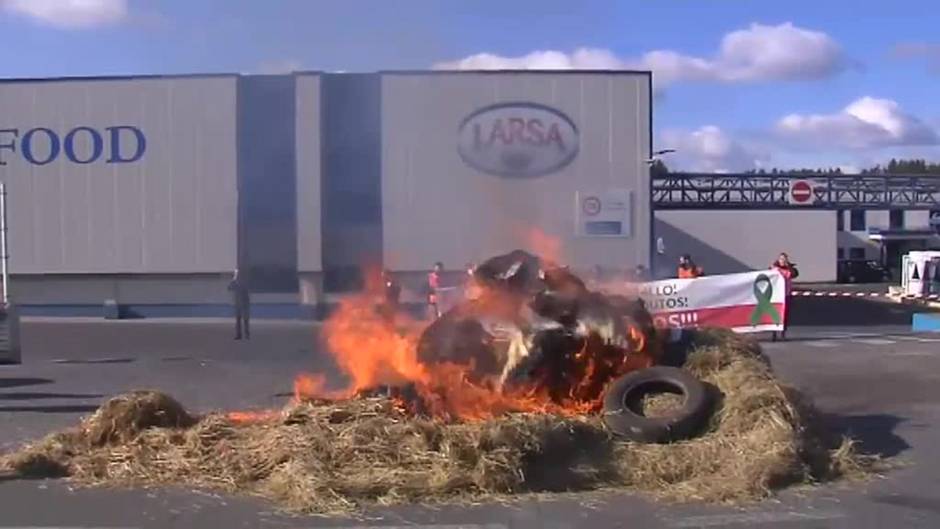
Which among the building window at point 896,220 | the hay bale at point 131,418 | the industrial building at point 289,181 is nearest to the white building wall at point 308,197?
the industrial building at point 289,181

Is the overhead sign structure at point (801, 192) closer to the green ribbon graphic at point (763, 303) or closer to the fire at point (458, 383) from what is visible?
the green ribbon graphic at point (763, 303)

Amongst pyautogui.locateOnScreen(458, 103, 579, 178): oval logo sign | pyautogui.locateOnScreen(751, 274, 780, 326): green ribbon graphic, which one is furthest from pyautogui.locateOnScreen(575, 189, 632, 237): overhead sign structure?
pyautogui.locateOnScreen(751, 274, 780, 326): green ribbon graphic

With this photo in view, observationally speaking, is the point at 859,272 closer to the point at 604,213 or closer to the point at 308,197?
the point at 604,213

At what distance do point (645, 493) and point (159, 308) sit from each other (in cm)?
2318

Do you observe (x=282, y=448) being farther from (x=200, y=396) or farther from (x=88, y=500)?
(x=200, y=396)

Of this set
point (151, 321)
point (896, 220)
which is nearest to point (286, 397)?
point (151, 321)

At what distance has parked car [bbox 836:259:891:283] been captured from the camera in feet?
200

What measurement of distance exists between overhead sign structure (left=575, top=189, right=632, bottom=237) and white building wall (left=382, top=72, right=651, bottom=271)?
14 centimetres

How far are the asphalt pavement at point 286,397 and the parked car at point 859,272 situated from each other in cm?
3515

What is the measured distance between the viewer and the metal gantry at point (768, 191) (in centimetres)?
5238

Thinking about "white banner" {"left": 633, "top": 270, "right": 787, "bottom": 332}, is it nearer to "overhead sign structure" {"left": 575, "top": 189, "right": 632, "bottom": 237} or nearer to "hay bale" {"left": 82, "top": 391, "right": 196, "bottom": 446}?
"overhead sign structure" {"left": 575, "top": 189, "right": 632, "bottom": 237}

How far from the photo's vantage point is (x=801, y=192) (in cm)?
5188

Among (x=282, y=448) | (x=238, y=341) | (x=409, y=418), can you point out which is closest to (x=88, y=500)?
(x=282, y=448)

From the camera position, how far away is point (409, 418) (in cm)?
884
